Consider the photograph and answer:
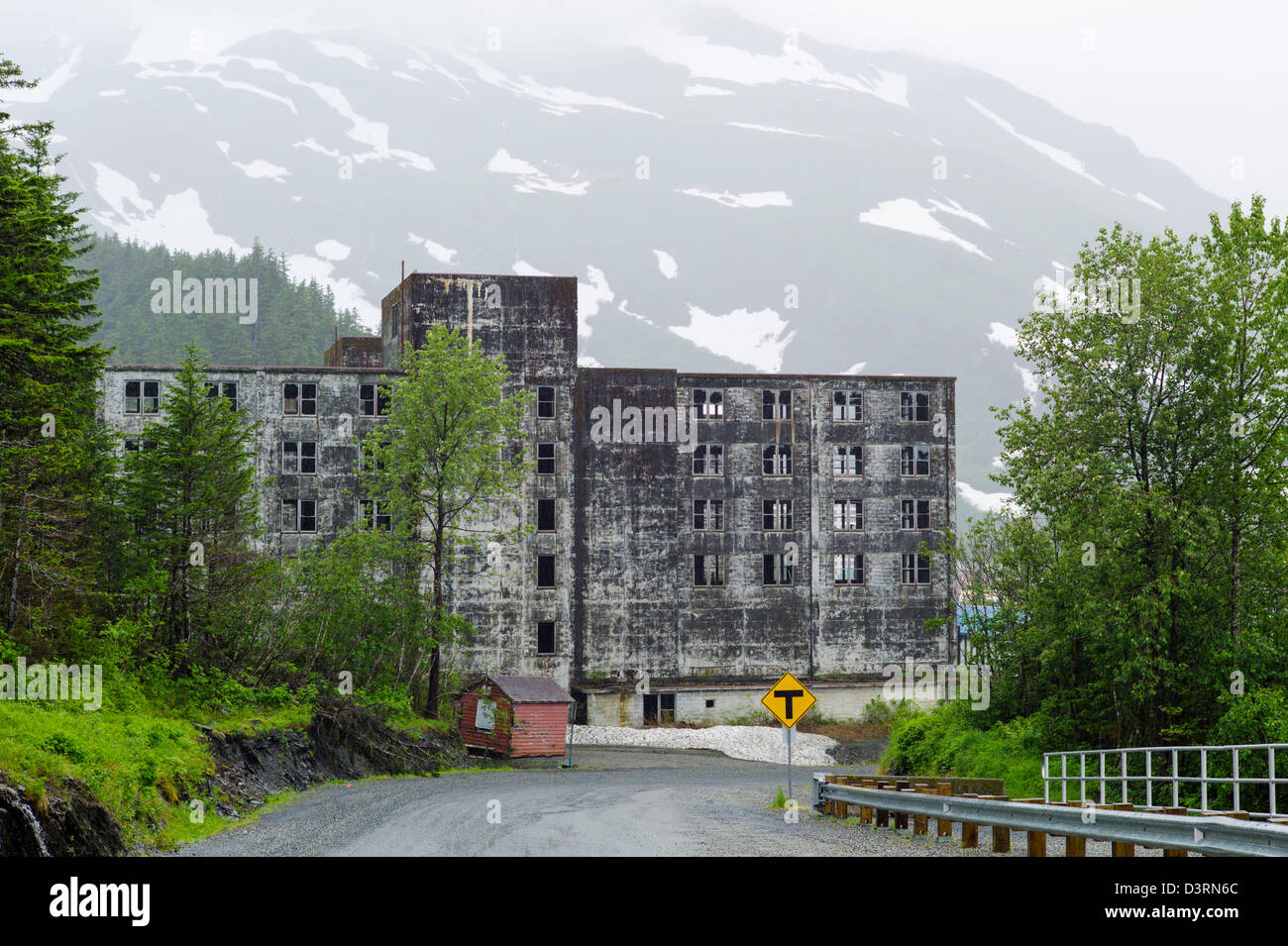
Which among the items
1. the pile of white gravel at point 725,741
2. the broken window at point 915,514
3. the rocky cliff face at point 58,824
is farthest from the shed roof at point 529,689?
the rocky cliff face at point 58,824

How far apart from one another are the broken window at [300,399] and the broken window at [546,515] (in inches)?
507

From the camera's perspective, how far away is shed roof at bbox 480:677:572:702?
177 feet

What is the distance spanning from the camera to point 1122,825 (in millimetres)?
12477

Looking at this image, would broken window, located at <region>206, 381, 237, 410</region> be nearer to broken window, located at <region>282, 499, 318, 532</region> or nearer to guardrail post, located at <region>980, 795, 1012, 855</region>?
broken window, located at <region>282, 499, 318, 532</region>

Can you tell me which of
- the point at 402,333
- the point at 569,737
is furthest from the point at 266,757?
the point at 402,333

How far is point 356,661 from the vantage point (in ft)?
155

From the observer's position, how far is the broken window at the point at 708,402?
7075 centimetres

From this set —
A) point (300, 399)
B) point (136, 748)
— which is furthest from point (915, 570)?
point (136, 748)

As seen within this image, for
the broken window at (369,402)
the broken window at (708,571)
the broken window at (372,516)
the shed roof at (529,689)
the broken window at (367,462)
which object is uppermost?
the broken window at (369,402)

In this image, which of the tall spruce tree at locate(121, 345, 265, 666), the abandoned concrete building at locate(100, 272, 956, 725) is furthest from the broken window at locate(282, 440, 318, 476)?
A: the tall spruce tree at locate(121, 345, 265, 666)

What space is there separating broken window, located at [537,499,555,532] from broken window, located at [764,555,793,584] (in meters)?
12.6

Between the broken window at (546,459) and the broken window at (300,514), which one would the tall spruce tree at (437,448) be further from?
the broken window at (546,459)

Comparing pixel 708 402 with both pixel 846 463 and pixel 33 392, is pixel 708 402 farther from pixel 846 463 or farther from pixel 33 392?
pixel 33 392
